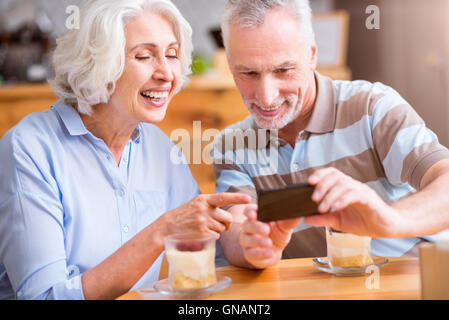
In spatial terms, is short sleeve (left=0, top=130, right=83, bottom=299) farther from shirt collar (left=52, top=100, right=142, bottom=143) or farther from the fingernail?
the fingernail

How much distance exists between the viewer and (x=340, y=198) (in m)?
0.92

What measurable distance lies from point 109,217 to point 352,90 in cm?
81

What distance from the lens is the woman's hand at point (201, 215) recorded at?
1.14 metres

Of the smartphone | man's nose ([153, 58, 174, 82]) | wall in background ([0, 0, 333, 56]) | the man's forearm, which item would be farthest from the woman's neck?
wall in background ([0, 0, 333, 56])

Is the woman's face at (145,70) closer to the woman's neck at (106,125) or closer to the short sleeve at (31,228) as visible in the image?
the woman's neck at (106,125)

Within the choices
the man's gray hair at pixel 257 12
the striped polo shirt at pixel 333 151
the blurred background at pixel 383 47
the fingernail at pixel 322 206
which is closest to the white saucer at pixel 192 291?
the fingernail at pixel 322 206

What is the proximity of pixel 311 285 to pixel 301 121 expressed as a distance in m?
0.70

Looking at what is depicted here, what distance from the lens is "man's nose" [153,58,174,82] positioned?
4.70 ft

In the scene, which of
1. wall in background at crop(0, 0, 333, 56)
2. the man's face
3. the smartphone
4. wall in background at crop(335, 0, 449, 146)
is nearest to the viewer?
the smartphone

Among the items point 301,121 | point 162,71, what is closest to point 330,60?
point 301,121

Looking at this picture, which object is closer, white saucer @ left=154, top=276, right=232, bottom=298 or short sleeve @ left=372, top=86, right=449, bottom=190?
white saucer @ left=154, top=276, right=232, bottom=298
